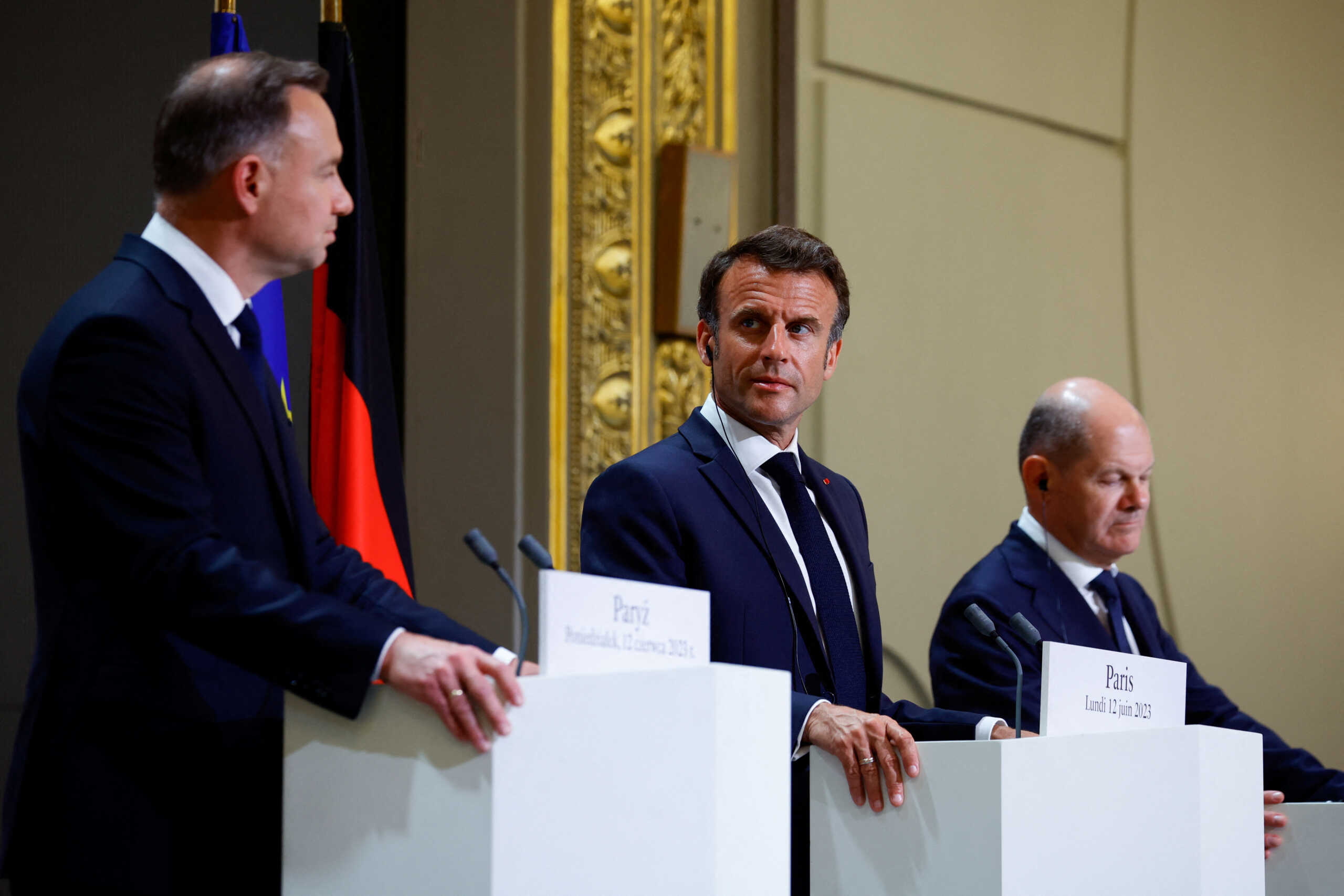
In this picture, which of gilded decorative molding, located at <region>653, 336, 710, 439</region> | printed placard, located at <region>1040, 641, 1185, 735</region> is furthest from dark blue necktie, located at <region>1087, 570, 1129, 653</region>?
gilded decorative molding, located at <region>653, 336, 710, 439</region>

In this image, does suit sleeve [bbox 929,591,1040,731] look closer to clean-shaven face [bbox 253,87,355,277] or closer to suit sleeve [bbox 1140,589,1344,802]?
suit sleeve [bbox 1140,589,1344,802]

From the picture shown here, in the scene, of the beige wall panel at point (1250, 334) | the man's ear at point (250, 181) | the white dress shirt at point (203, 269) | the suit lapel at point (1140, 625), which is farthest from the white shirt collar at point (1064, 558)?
the beige wall panel at point (1250, 334)

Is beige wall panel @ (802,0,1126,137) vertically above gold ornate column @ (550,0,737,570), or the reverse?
beige wall panel @ (802,0,1126,137)

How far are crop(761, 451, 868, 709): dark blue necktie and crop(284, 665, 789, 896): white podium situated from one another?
78 centimetres

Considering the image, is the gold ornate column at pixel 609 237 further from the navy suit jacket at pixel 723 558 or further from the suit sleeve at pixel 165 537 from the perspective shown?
the suit sleeve at pixel 165 537

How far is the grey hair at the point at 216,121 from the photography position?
1.75m

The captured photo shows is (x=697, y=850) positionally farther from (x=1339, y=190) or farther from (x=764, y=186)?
(x=1339, y=190)

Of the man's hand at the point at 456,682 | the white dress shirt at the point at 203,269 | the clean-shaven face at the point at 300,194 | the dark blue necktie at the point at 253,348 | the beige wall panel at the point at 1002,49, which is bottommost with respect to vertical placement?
the man's hand at the point at 456,682

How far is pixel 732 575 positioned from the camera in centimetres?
237

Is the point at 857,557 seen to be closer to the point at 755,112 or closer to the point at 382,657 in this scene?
the point at 382,657

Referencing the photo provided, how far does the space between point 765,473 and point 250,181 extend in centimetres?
110

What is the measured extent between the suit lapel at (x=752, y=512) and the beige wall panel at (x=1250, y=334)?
311cm

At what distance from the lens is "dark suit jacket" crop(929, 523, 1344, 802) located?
2.85 metres

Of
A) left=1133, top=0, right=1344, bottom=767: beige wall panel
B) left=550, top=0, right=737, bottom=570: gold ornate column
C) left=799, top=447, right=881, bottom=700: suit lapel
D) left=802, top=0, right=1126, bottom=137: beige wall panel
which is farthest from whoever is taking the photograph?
left=1133, top=0, right=1344, bottom=767: beige wall panel
